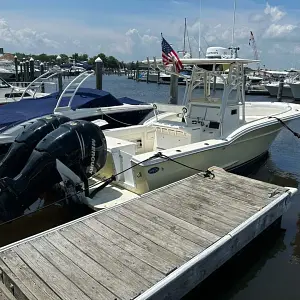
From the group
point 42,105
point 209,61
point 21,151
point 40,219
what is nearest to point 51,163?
point 21,151

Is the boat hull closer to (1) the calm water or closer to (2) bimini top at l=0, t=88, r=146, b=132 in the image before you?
(1) the calm water

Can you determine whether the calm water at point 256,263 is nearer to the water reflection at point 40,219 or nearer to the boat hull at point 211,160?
the water reflection at point 40,219

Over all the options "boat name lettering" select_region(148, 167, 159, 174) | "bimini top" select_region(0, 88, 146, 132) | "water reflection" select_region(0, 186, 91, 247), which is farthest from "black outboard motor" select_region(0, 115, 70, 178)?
"bimini top" select_region(0, 88, 146, 132)

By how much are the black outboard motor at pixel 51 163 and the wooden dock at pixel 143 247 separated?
3.26 feet

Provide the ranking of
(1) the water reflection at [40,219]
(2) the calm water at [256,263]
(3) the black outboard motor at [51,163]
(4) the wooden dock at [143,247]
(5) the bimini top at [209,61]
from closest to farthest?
(4) the wooden dock at [143,247]
(2) the calm water at [256,263]
(3) the black outboard motor at [51,163]
(1) the water reflection at [40,219]
(5) the bimini top at [209,61]

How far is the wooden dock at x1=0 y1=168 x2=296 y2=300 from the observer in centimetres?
362

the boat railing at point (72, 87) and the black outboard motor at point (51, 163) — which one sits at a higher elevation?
the boat railing at point (72, 87)

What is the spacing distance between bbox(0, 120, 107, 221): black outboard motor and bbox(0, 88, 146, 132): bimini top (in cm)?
332

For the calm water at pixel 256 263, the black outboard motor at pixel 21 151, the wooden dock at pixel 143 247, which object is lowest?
the calm water at pixel 256 263

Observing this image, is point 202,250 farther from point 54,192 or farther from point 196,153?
point 54,192

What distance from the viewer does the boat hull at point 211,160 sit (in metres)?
6.36

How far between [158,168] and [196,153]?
102 centimetres

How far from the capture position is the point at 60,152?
5.55 metres

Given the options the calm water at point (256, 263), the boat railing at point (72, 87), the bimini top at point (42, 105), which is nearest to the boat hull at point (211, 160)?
the calm water at point (256, 263)
